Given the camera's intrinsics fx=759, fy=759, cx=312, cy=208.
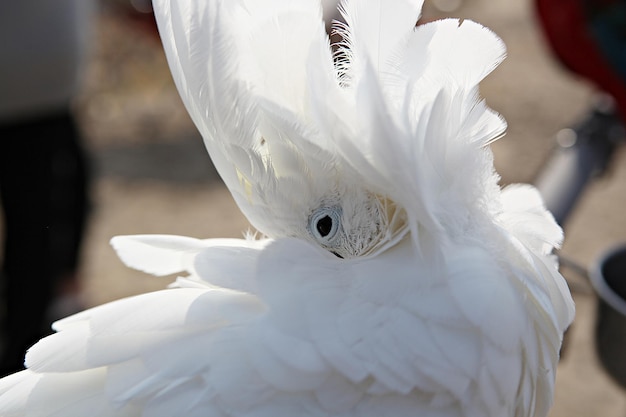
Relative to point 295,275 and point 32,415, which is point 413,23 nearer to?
point 295,275

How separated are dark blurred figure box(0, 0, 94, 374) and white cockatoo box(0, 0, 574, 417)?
0.91 m

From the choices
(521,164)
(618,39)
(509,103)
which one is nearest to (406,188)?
(618,39)

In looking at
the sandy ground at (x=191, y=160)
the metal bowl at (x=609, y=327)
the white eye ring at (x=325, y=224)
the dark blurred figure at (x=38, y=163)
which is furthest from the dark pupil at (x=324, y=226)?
the sandy ground at (x=191, y=160)

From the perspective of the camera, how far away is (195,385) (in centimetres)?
90

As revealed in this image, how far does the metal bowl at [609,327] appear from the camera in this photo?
130 centimetres

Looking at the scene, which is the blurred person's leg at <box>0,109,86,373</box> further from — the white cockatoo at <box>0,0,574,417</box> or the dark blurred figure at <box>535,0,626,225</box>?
the dark blurred figure at <box>535,0,626,225</box>

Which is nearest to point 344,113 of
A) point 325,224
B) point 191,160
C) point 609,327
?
point 325,224

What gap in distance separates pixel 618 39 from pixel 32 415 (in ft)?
5.01

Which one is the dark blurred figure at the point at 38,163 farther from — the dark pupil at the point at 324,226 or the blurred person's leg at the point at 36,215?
the dark pupil at the point at 324,226

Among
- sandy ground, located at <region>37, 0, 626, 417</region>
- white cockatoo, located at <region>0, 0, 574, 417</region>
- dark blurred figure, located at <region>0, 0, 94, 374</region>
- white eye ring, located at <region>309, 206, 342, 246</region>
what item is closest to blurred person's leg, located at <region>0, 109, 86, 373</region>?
dark blurred figure, located at <region>0, 0, 94, 374</region>

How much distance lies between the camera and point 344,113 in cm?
92

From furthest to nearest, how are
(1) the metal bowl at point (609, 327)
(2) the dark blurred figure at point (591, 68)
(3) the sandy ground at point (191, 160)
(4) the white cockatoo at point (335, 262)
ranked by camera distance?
(3) the sandy ground at point (191, 160) → (2) the dark blurred figure at point (591, 68) → (1) the metal bowl at point (609, 327) → (4) the white cockatoo at point (335, 262)

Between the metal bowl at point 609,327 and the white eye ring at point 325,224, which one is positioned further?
the metal bowl at point 609,327

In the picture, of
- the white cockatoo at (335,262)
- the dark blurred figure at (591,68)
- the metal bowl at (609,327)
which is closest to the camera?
the white cockatoo at (335,262)
